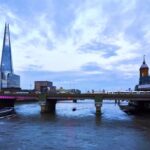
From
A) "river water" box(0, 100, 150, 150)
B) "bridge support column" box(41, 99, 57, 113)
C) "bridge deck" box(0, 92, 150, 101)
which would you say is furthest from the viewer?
"bridge support column" box(41, 99, 57, 113)

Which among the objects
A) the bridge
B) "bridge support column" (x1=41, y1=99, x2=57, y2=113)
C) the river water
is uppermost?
the bridge

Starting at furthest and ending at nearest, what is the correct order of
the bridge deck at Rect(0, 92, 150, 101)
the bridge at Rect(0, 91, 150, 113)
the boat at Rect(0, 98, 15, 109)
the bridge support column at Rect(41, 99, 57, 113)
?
the boat at Rect(0, 98, 15, 109) → the bridge support column at Rect(41, 99, 57, 113) → the bridge at Rect(0, 91, 150, 113) → the bridge deck at Rect(0, 92, 150, 101)

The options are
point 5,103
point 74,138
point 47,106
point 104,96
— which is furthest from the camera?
point 5,103

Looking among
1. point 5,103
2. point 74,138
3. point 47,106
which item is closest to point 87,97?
point 47,106

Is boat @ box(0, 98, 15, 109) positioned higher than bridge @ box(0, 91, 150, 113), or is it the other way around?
bridge @ box(0, 91, 150, 113)

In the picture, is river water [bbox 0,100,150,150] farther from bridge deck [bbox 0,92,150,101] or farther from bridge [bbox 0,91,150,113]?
bridge [bbox 0,91,150,113]

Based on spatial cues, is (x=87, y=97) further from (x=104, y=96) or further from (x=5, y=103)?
(x=5, y=103)

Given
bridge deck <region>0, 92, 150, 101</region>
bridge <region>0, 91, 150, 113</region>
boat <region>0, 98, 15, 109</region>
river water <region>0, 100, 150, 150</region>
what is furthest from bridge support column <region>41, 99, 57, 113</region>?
river water <region>0, 100, 150, 150</region>

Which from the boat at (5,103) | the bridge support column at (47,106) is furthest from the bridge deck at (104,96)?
the boat at (5,103)

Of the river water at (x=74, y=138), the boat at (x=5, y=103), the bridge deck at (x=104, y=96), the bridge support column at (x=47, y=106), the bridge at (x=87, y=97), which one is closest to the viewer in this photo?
the river water at (x=74, y=138)

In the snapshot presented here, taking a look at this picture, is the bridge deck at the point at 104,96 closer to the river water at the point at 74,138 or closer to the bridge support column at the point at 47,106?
the bridge support column at the point at 47,106

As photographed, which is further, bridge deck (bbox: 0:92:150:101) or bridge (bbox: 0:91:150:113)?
bridge (bbox: 0:91:150:113)

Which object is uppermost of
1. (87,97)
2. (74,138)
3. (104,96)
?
(104,96)

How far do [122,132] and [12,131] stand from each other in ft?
78.1
